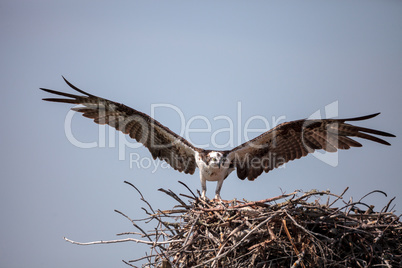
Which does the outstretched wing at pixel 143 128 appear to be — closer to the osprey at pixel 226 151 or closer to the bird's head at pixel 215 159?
the osprey at pixel 226 151

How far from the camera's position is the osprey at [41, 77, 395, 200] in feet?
26.2

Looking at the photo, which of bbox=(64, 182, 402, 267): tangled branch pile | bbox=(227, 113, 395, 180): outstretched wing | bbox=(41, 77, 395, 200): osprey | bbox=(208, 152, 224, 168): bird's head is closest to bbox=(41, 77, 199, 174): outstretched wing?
bbox=(41, 77, 395, 200): osprey

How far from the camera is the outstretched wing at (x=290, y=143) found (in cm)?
793

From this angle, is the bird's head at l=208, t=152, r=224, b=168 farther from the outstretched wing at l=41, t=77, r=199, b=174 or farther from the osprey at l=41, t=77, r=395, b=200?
the outstretched wing at l=41, t=77, r=199, b=174

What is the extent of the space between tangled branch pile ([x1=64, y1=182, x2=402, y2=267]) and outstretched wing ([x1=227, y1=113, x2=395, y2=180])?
193cm

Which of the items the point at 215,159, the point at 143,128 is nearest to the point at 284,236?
the point at 215,159

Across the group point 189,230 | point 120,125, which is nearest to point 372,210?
point 189,230

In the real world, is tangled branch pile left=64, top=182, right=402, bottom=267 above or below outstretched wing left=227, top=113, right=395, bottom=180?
below

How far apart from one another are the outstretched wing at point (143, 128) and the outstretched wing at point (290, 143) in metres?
0.86

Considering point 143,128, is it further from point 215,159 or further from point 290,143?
point 290,143

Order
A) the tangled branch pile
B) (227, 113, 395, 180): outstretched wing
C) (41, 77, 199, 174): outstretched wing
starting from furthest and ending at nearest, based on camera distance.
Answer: (41, 77, 199, 174): outstretched wing, (227, 113, 395, 180): outstretched wing, the tangled branch pile

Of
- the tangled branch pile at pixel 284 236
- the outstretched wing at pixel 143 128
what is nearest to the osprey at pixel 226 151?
the outstretched wing at pixel 143 128

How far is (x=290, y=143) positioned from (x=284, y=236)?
2.71m

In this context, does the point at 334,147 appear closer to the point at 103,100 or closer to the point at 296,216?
the point at 296,216
